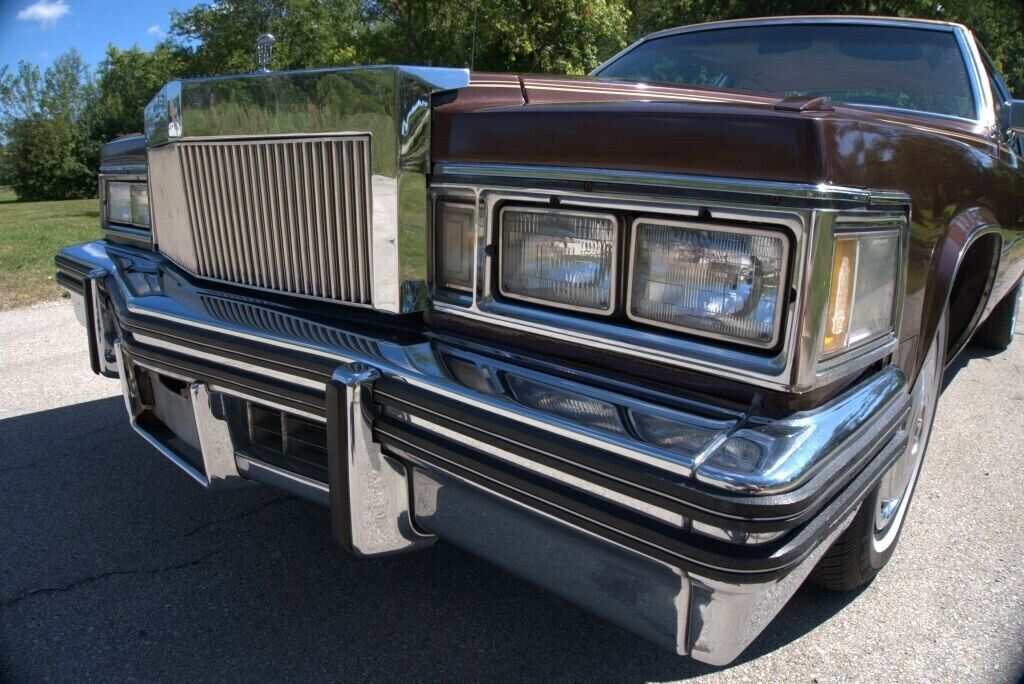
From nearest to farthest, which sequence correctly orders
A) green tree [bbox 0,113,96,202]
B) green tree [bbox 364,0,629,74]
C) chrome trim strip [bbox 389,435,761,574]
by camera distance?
chrome trim strip [bbox 389,435,761,574]
green tree [bbox 364,0,629,74]
green tree [bbox 0,113,96,202]

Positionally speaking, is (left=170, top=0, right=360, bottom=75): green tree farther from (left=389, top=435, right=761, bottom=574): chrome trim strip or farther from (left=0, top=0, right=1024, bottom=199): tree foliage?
(left=389, top=435, right=761, bottom=574): chrome trim strip

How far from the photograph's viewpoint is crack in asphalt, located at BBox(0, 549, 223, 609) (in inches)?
89.3

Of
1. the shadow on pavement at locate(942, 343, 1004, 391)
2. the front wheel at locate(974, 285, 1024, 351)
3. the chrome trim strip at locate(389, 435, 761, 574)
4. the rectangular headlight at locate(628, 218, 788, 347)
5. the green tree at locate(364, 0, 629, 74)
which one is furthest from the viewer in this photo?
the green tree at locate(364, 0, 629, 74)

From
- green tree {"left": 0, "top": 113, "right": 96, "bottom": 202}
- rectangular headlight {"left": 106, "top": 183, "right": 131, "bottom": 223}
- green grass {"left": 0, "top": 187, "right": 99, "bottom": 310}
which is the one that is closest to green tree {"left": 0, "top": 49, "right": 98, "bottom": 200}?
green tree {"left": 0, "top": 113, "right": 96, "bottom": 202}

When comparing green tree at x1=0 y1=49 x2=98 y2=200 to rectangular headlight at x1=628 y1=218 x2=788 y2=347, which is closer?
rectangular headlight at x1=628 y1=218 x2=788 y2=347

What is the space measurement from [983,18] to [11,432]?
19.2 m

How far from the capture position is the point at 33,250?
9867mm

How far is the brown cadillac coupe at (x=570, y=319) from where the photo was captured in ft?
4.53

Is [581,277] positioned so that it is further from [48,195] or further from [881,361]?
[48,195]

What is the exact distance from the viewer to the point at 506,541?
1.64 m

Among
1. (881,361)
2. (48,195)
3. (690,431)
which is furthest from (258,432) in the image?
(48,195)

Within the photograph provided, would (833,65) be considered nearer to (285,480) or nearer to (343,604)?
(285,480)

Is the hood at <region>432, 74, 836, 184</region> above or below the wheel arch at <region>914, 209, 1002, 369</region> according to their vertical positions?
above

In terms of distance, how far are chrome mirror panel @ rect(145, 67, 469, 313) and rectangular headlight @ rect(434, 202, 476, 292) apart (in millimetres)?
39
